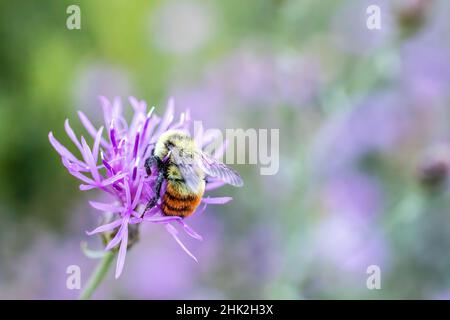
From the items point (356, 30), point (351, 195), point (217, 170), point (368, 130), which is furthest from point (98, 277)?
point (356, 30)

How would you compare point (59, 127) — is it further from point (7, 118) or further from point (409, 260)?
point (409, 260)

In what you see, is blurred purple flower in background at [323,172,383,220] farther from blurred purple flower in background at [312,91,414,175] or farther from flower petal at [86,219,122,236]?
flower petal at [86,219,122,236]

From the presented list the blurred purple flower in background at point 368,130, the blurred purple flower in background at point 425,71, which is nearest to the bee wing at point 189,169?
the blurred purple flower in background at point 368,130

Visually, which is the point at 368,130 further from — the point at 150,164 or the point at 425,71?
the point at 150,164

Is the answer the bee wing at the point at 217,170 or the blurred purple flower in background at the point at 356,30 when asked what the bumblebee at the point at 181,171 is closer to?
the bee wing at the point at 217,170

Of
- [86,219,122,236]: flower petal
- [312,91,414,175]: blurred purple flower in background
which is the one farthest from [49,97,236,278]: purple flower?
[312,91,414,175]: blurred purple flower in background

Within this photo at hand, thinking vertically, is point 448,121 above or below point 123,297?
above

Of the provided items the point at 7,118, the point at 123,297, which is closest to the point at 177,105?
the point at 7,118
